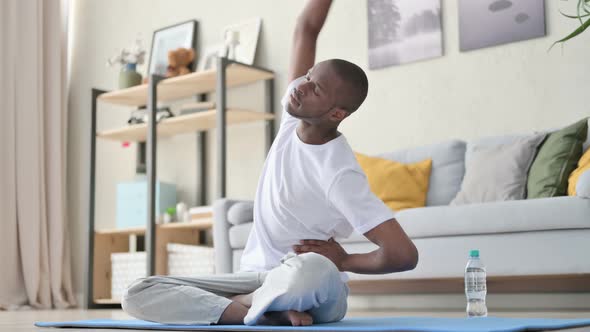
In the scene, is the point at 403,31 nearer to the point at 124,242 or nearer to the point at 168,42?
the point at 168,42

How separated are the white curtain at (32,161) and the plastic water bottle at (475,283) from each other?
3067 mm

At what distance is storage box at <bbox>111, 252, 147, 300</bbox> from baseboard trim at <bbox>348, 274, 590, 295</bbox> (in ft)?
4.87

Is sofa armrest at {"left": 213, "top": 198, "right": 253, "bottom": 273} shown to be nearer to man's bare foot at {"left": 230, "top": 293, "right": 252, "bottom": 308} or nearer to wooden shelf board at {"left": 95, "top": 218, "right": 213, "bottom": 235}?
wooden shelf board at {"left": 95, "top": 218, "right": 213, "bottom": 235}

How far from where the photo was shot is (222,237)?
388 cm

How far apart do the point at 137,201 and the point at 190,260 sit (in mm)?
680

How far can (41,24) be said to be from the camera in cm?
539

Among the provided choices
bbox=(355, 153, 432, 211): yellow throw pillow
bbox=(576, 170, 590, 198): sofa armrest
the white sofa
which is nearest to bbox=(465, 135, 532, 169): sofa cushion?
the white sofa

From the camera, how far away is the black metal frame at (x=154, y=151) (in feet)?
14.8

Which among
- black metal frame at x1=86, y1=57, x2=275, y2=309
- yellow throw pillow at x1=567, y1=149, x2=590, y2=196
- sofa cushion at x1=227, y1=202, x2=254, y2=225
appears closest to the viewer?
yellow throw pillow at x1=567, y1=149, x2=590, y2=196

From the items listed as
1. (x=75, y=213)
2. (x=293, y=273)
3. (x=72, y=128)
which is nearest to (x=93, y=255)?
(x=75, y=213)

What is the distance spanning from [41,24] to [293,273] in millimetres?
4202

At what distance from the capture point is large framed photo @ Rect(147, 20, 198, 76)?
17.4ft

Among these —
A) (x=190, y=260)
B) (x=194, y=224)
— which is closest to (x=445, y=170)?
(x=194, y=224)

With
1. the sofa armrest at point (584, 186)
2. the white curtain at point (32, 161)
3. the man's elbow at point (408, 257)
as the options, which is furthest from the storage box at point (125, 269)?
the man's elbow at point (408, 257)
